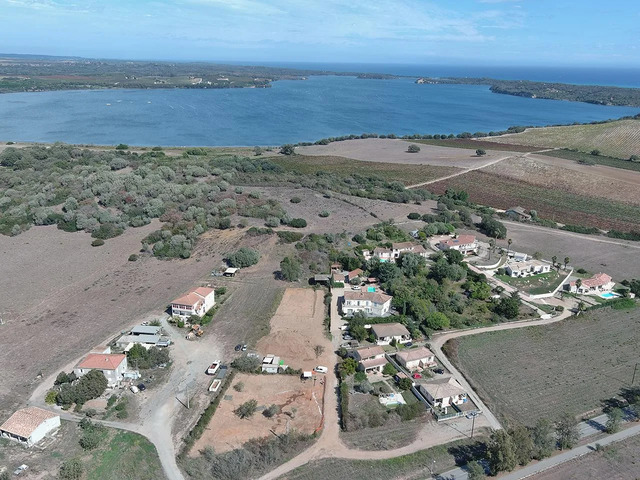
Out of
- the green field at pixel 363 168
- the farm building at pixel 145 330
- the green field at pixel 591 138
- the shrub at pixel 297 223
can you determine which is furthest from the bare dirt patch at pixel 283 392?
the green field at pixel 591 138

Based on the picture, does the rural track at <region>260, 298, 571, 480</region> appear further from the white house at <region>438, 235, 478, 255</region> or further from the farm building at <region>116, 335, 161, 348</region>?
the white house at <region>438, 235, 478, 255</region>

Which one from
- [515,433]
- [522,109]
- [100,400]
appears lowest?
[100,400]

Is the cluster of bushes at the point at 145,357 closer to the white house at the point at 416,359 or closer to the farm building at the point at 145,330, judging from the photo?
the farm building at the point at 145,330

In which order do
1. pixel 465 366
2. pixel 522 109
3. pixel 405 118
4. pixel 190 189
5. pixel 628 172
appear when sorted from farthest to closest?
pixel 522 109 < pixel 405 118 < pixel 628 172 < pixel 190 189 < pixel 465 366

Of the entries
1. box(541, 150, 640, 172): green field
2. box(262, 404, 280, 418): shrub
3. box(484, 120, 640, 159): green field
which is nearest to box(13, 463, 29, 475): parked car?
box(262, 404, 280, 418): shrub

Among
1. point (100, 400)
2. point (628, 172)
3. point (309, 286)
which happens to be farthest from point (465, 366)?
point (628, 172)

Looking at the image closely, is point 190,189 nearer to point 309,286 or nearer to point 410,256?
point 309,286

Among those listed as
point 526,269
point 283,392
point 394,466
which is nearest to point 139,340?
point 283,392
